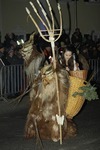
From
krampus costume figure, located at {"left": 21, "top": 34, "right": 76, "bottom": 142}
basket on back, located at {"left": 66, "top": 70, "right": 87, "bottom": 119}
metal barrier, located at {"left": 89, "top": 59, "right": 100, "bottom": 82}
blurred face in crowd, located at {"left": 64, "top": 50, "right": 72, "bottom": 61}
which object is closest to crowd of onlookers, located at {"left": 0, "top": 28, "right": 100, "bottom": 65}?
metal barrier, located at {"left": 89, "top": 59, "right": 100, "bottom": 82}

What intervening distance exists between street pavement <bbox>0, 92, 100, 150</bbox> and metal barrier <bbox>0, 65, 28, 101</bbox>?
351 mm

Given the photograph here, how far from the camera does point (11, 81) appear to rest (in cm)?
1173

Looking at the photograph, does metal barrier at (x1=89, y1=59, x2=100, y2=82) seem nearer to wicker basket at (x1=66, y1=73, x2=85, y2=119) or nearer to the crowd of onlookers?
the crowd of onlookers

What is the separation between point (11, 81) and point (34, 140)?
4.43m

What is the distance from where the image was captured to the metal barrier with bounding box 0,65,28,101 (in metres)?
11.5

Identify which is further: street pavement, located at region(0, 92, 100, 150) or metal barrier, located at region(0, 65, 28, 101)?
metal barrier, located at region(0, 65, 28, 101)

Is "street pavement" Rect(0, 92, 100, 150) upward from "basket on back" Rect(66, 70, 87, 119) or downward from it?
downward

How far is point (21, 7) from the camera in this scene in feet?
71.5

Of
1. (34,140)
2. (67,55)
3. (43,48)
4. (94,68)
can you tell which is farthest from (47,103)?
(94,68)

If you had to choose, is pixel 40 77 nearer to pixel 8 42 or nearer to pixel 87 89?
pixel 87 89

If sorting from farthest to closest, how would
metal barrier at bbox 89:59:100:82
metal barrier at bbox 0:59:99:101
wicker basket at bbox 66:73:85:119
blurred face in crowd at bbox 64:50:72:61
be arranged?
metal barrier at bbox 89:59:100:82
metal barrier at bbox 0:59:99:101
blurred face in crowd at bbox 64:50:72:61
wicker basket at bbox 66:73:85:119

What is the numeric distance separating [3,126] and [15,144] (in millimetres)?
1583

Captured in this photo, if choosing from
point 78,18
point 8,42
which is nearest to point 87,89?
point 8,42

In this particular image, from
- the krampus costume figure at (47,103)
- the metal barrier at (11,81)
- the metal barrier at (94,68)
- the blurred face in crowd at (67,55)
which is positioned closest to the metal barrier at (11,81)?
the metal barrier at (11,81)
